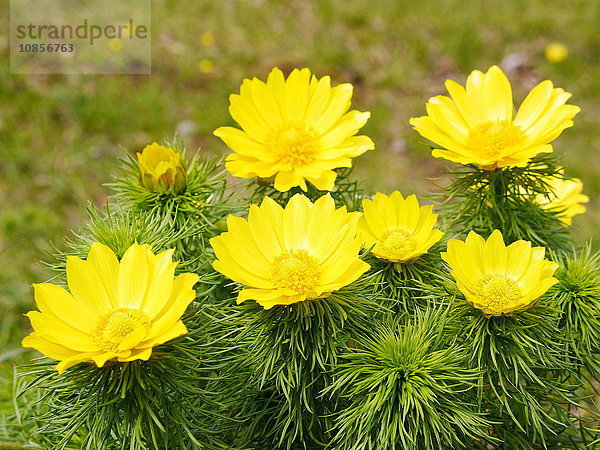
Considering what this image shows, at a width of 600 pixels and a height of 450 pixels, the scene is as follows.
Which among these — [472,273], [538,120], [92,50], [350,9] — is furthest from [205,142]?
[472,273]

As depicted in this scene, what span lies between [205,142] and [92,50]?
90cm

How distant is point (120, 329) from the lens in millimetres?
933

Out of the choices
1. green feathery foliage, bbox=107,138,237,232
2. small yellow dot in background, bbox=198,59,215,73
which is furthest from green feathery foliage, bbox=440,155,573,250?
small yellow dot in background, bbox=198,59,215,73

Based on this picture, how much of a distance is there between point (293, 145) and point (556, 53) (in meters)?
2.91

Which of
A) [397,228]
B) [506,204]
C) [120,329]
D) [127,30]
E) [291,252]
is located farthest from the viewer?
[127,30]

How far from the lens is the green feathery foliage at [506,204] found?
1.28 meters

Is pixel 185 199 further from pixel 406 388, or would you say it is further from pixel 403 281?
pixel 406 388

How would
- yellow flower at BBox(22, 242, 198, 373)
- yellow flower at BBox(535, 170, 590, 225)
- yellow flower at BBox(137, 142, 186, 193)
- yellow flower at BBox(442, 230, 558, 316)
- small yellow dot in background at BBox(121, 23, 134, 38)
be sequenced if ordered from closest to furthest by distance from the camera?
yellow flower at BBox(22, 242, 198, 373) < yellow flower at BBox(442, 230, 558, 316) < yellow flower at BBox(137, 142, 186, 193) < yellow flower at BBox(535, 170, 590, 225) < small yellow dot in background at BBox(121, 23, 134, 38)

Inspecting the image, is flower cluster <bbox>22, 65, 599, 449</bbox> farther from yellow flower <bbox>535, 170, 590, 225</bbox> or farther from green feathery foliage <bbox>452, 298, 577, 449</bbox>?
yellow flower <bbox>535, 170, 590, 225</bbox>

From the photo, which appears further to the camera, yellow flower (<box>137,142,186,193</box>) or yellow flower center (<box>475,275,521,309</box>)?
yellow flower (<box>137,142,186,193</box>)

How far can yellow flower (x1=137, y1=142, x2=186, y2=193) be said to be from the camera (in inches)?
48.4

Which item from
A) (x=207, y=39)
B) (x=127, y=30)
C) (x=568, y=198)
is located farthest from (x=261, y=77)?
(x=568, y=198)

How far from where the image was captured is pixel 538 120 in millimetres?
1314

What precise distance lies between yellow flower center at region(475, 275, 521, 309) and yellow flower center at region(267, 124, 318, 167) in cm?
44
